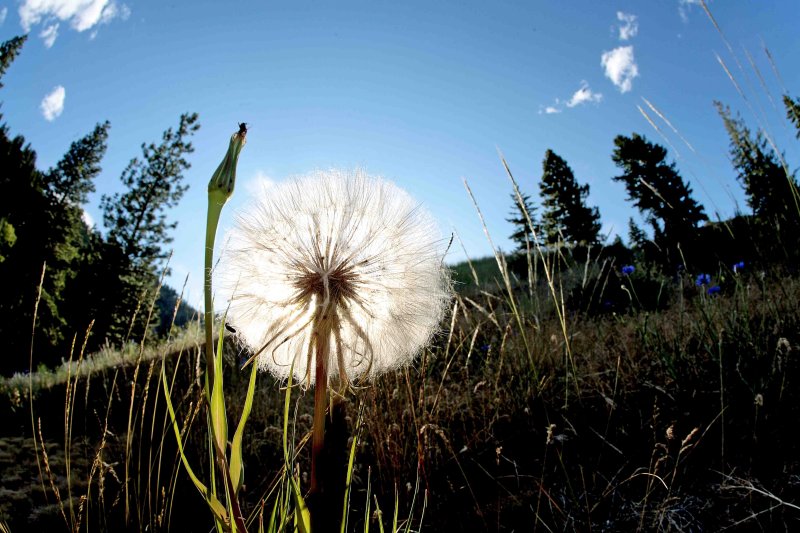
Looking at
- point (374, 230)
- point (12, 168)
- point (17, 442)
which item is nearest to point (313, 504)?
point (374, 230)

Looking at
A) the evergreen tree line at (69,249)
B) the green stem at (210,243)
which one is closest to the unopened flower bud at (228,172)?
the green stem at (210,243)

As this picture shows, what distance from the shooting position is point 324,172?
1.55 metres

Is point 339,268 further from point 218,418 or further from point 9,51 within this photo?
point 9,51

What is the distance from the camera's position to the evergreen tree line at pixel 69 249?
17.2 m

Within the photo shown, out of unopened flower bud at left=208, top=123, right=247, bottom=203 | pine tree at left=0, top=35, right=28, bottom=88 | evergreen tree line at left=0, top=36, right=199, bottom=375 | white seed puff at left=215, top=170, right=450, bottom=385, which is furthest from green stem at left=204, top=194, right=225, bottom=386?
pine tree at left=0, top=35, right=28, bottom=88

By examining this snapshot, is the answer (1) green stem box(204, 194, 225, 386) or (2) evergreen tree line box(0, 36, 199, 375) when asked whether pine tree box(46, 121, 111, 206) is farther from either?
(1) green stem box(204, 194, 225, 386)

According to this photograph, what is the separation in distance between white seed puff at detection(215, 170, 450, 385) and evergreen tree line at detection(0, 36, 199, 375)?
17677 millimetres

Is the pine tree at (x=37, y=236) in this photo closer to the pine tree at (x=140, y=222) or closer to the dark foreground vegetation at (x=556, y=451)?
the pine tree at (x=140, y=222)

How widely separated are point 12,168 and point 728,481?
88.8ft

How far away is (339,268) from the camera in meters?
1.45

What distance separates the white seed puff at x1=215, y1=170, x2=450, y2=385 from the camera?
4.67 ft

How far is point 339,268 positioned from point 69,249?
24.4 metres

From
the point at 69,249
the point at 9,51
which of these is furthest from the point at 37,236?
the point at 9,51

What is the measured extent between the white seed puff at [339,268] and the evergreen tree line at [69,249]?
58.0 ft
